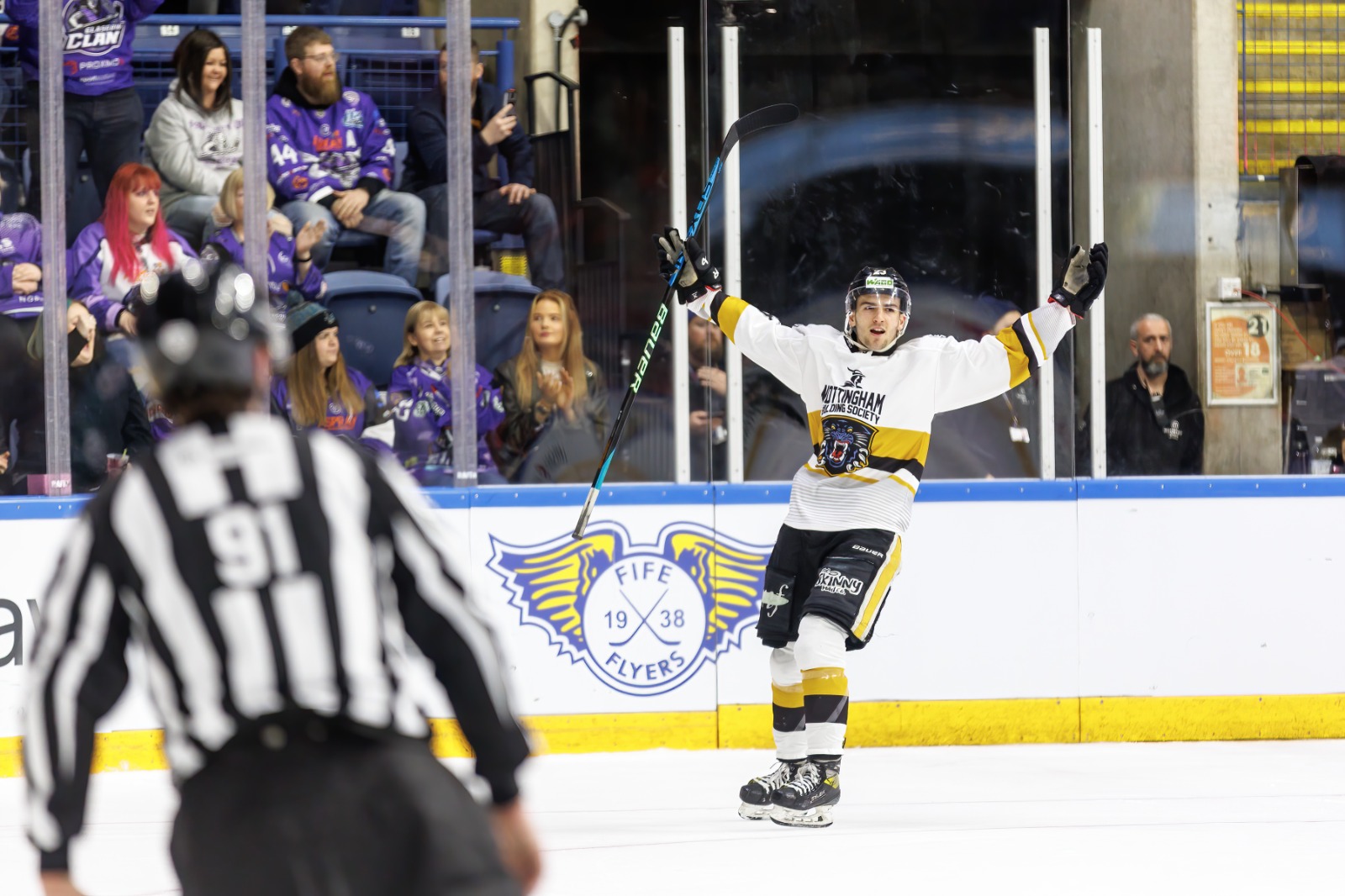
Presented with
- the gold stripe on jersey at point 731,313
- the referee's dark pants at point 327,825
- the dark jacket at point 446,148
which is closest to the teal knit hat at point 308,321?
the dark jacket at point 446,148

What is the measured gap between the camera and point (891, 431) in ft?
13.8

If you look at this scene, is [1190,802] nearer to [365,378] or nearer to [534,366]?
[534,366]

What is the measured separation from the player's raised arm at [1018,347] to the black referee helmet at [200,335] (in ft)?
9.73

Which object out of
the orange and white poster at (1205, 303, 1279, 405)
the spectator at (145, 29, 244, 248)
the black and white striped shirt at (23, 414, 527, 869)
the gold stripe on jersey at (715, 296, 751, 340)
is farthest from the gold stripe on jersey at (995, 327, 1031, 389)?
the black and white striped shirt at (23, 414, 527, 869)

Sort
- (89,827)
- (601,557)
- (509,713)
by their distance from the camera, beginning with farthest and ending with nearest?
1. (601,557)
2. (89,827)
3. (509,713)

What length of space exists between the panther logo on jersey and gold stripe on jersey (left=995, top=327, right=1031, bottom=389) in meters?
0.41

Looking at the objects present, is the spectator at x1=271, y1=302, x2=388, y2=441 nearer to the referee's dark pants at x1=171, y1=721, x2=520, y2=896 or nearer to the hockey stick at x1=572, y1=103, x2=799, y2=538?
the hockey stick at x1=572, y1=103, x2=799, y2=538

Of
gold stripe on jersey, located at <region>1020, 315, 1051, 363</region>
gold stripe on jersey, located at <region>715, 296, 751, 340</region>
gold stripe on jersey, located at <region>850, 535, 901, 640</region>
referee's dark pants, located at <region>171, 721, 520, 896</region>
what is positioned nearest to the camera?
referee's dark pants, located at <region>171, 721, 520, 896</region>

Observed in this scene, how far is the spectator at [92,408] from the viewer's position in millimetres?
5023

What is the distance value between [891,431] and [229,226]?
2.27m

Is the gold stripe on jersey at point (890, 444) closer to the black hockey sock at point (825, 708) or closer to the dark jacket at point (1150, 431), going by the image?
the black hockey sock at point (825, 708)

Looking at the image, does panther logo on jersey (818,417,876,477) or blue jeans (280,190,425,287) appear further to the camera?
blue jeans (280,190,425,287)

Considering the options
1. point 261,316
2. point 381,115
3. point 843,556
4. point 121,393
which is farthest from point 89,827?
point 261,316

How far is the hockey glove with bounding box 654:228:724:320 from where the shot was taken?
440 cm
